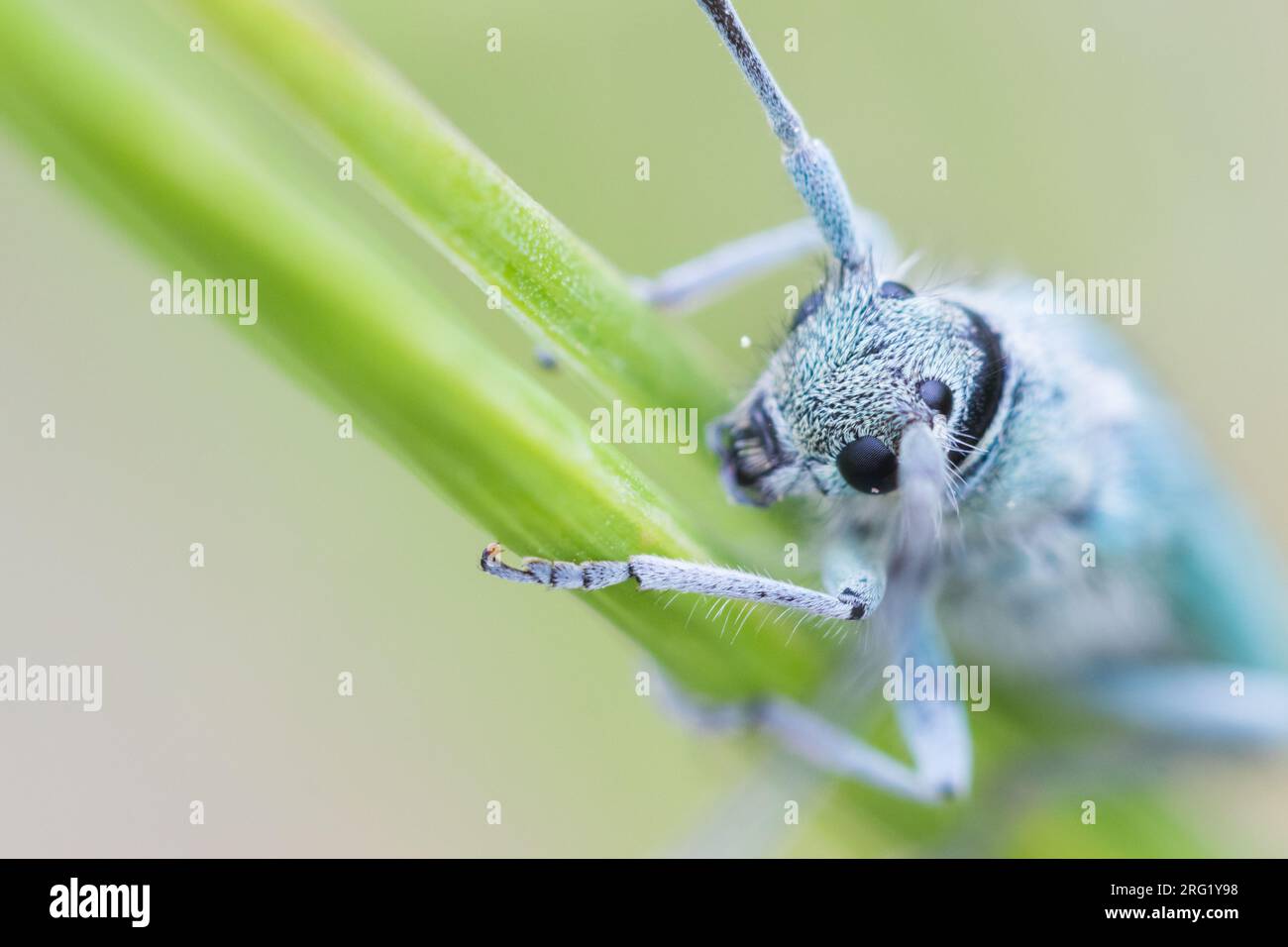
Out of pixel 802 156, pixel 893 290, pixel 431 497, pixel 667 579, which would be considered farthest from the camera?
pixel 431 497

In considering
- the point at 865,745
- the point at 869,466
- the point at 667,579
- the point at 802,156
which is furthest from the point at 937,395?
the point at 865,745

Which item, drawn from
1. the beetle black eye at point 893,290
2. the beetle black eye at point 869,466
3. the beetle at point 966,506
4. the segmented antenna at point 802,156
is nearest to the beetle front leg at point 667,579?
the beetle at point 966,506

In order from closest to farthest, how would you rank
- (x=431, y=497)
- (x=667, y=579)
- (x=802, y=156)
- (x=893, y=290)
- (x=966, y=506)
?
(x=667, y=579)
(x=802, y=156)
(x=893, y=290)
(x=966, y=506)
(x=431, y=497)

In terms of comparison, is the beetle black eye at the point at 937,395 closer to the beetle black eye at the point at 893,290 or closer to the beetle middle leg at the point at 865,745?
the beetle black eye at the point at 893,290

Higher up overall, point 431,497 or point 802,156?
point 802,156

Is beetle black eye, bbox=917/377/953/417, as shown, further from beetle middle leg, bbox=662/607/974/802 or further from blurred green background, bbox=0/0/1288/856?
blurred green background, bbox=0/0/1288/856

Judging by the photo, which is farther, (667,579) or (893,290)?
(893,290)

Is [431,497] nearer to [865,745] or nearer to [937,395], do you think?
[865,745]

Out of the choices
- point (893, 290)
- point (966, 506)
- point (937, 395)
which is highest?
point (893, 290)

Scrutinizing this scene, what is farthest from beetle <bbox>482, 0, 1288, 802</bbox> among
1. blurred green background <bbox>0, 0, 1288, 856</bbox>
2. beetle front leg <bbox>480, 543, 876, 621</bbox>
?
blurred green background <bbox>0, 0, 1288, 856</bbox>
